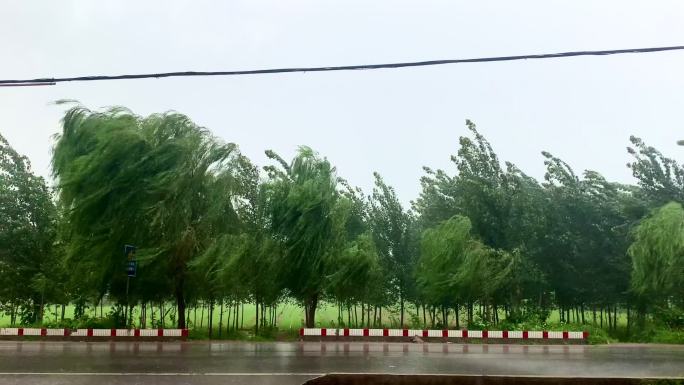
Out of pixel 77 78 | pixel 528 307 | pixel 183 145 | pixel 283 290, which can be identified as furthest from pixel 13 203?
pixel 528 307

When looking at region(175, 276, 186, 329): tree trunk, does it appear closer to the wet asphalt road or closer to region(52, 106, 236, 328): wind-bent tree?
region(52, 106, 236, 328): wind-bent tree

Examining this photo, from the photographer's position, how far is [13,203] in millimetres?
27922

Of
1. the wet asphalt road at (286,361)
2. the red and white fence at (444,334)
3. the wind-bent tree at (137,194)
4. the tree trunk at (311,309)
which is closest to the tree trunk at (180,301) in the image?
the wind-bent tree at (137,194)

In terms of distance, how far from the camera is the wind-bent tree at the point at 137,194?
23.8 m

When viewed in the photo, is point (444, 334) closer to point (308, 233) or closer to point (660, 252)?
point (308, 233)

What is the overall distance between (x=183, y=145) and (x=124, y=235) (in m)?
4.74

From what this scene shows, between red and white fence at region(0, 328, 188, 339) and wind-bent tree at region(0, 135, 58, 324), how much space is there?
3569mm

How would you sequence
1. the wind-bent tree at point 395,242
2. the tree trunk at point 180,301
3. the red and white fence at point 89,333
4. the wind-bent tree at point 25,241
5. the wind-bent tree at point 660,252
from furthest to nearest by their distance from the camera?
the wind-bent tree at point 395,242
the wind-bent tree at point 25,241
the tree trunk at point 180,301
the wind-bent tree at point 660,252
the red and white fence at point 89,333

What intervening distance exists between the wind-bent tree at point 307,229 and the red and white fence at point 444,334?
3.03 metres

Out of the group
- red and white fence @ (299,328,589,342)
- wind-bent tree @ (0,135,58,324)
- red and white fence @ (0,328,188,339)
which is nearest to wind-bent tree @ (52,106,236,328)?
red and white fence @ (0,328,188,339)

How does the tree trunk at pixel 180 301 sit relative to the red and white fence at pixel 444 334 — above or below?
above

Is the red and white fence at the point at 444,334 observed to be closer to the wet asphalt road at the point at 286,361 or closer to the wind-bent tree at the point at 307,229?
the wet asphalt road at the point at 286,361

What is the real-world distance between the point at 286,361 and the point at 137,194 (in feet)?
38.1

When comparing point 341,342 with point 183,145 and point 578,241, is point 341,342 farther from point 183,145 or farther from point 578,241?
point 578,241
